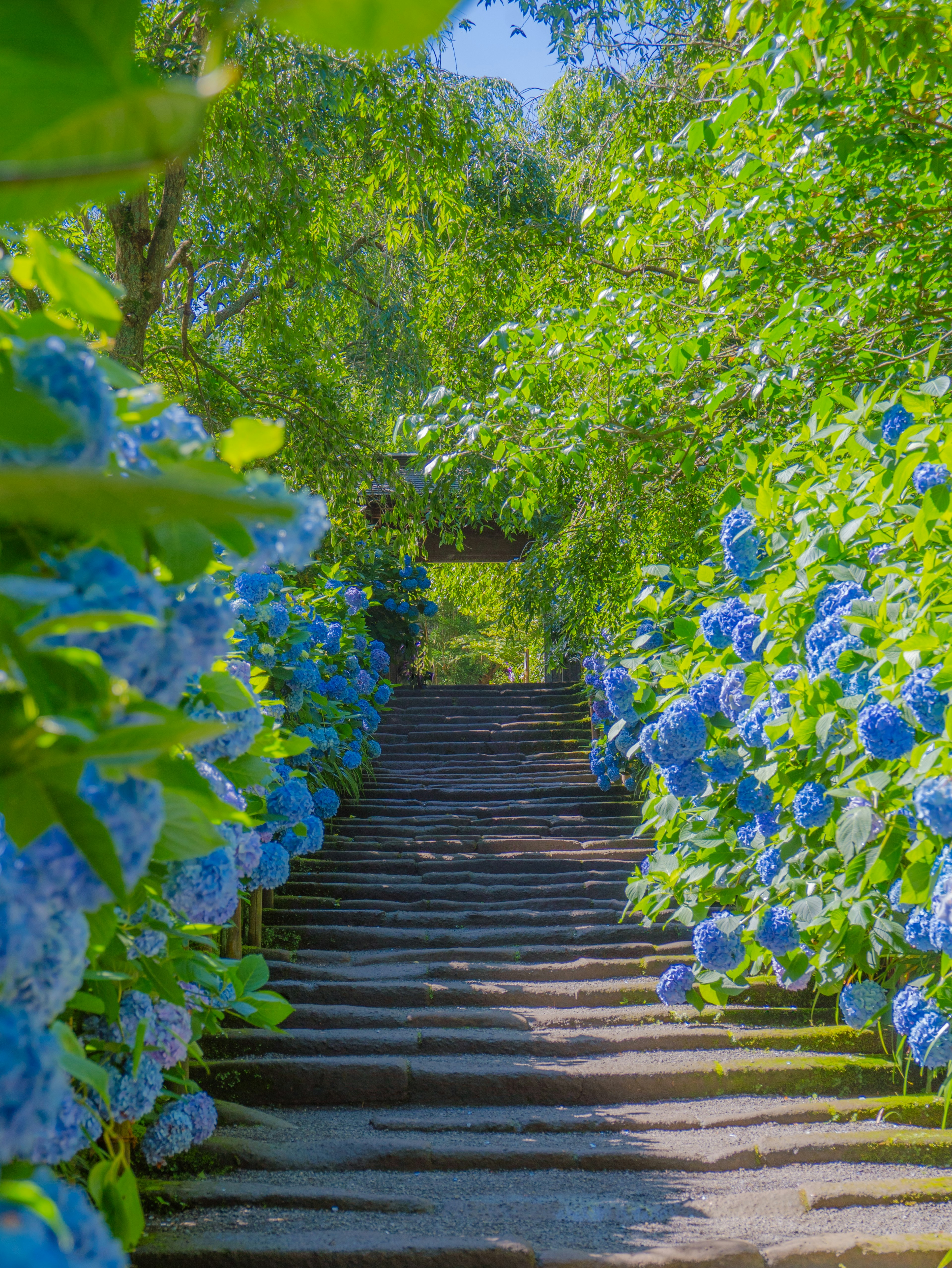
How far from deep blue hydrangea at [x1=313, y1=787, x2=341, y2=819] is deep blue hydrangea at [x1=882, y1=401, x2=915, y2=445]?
10.4 feet

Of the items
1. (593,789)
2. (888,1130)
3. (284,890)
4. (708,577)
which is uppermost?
(708,577)

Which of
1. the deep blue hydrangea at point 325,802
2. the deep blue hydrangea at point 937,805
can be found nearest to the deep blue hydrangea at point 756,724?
the deep blue hydrangea at point 937,805

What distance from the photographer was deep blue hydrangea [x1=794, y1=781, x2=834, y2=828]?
204cm

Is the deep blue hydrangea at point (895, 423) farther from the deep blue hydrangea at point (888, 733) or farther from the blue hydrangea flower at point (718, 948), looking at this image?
the blue hydrangea flower at point (718, 948)

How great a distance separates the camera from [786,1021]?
3129 mm

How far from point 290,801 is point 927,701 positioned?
6.54ft

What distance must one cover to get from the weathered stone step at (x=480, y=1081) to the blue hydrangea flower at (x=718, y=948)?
369 mm

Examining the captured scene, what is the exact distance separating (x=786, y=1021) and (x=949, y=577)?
2013mm

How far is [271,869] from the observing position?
304 cm

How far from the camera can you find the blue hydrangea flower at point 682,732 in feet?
8.64

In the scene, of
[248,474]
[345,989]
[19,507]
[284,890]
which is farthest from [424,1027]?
[19,507]

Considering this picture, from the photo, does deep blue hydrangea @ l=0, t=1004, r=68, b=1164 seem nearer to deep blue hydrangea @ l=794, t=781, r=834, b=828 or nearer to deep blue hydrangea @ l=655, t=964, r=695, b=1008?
deep blue hydrangea @ l=794, t=781, r=834, b=828

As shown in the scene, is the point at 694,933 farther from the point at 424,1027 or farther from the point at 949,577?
the point at 949,577

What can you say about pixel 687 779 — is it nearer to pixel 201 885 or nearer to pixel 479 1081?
pixel 479 1081
